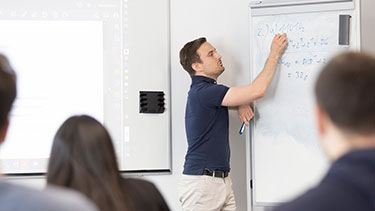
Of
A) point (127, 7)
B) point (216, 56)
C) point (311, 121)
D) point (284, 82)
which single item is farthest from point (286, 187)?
point (127, 7)

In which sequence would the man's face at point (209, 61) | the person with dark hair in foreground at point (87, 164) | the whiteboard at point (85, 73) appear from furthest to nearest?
the whiteboard at point (85, 73)
the man's face at point (209, 61)
the person with dark hair in foreground at point (87, 164)

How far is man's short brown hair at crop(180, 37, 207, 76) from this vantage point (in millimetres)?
3176

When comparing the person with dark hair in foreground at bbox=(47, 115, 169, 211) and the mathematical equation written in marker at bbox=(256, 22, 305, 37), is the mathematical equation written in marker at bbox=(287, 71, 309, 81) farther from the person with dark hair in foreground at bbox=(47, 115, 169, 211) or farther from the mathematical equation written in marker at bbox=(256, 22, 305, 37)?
the person with dark hair in foreground at bbox=(47, 115, 169, 211)

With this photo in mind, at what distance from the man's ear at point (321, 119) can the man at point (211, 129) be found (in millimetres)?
1844

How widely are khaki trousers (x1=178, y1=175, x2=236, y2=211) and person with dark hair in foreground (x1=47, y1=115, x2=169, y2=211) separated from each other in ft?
4.86

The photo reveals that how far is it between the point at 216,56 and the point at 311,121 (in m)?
0.69

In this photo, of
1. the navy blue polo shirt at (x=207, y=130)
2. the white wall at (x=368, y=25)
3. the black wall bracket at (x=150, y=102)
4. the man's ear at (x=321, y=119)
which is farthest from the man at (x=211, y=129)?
the man's ear at (x=321, y=119)

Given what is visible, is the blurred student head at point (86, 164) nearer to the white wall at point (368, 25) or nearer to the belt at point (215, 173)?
the belt at point (215, 173)

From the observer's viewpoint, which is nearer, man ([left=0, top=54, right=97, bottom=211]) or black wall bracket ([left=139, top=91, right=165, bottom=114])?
man ([left=0, top=54, right=97, bottom=211])

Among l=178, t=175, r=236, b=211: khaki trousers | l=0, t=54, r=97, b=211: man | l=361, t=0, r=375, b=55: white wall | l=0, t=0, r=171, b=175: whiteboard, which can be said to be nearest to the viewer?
l=0, t=54, r=97, b=211: man

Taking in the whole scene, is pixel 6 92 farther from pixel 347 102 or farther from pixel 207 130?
pixel 207 130

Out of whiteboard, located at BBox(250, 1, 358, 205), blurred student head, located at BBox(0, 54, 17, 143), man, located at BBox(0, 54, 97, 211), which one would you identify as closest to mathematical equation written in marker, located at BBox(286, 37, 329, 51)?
whiteboard, located at BBox(250, 1, 358, 205)

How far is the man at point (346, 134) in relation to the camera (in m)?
0.98

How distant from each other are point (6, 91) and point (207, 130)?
203 cm
